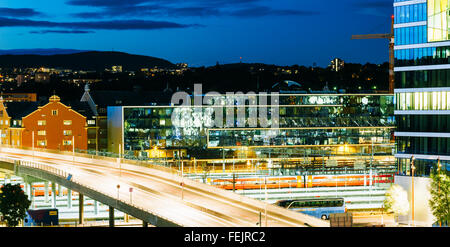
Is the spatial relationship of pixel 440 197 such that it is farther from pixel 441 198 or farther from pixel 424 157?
pixel 424 157

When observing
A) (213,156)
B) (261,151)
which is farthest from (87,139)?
(261,151)

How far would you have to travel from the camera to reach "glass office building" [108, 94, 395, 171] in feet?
475

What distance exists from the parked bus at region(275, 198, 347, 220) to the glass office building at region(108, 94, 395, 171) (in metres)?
57.3

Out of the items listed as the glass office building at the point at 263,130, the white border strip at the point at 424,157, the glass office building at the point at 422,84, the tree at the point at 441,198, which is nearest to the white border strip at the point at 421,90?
the glass office building at the point at 422,84

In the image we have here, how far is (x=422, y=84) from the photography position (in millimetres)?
72875

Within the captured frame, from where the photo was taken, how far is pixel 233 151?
146 m

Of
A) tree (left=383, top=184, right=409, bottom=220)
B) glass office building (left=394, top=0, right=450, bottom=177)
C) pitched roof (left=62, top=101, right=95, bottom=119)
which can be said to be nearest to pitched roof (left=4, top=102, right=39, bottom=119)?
pitched roof (left=62, top=101, right=95, bottom=119)

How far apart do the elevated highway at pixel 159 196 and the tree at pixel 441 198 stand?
12576 millimetres

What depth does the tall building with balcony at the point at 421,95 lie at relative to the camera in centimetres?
7056

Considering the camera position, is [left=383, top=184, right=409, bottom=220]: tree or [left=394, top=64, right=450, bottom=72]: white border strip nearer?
[left=383, top=184, right=409, bottom=220]: tree

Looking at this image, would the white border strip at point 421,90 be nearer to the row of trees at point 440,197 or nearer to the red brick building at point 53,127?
the row of trees at point 440,197

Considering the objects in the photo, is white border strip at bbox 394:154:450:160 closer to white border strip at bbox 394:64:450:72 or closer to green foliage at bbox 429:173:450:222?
green foliage at bbox 429:173:450:222

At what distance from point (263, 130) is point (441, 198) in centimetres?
8617

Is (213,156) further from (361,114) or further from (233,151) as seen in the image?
(361,114)
